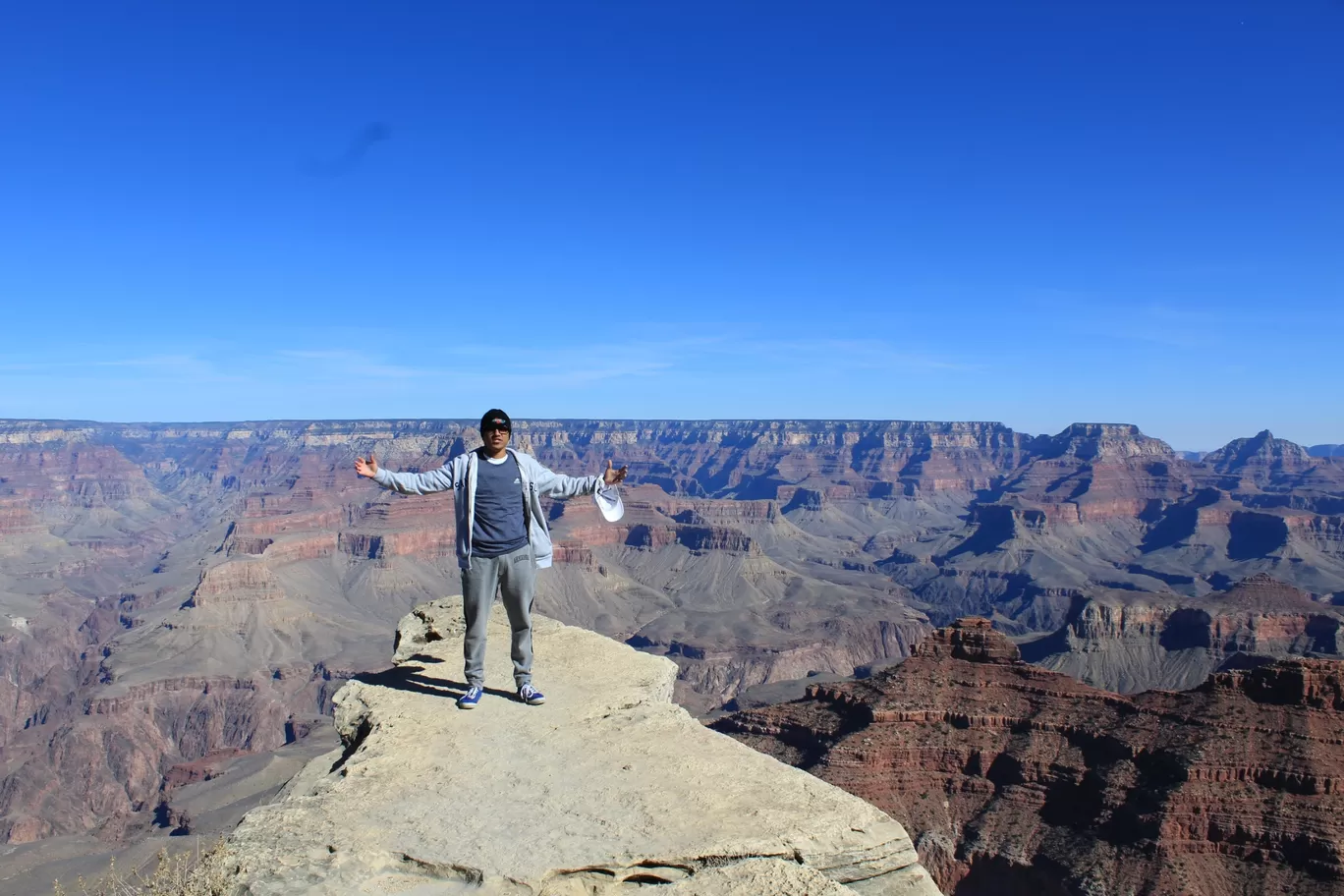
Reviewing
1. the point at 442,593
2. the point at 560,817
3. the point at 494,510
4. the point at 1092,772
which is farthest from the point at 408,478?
the point at 442,593

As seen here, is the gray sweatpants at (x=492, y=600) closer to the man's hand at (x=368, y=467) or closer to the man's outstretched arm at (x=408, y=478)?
the man's outstretched arm at (x=408, y=478)

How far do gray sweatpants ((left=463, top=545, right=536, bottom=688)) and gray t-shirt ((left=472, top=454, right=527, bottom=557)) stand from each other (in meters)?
0.16

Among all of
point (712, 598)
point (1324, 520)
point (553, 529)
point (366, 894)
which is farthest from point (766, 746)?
point (1324, 520)

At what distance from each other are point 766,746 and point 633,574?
13094 cm

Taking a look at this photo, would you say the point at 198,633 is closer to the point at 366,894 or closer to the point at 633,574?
the point at 633,574

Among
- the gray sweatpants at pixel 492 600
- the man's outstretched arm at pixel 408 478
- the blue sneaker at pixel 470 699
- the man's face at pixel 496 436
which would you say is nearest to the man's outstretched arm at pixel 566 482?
the man's face at pixel 496 436

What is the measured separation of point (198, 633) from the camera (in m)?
122

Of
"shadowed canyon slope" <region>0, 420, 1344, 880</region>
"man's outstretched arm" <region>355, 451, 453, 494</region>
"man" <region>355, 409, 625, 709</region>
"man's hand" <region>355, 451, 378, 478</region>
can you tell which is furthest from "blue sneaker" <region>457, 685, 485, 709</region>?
"shadowed canyon slope" <region>0, 420, 1344, 880</region>

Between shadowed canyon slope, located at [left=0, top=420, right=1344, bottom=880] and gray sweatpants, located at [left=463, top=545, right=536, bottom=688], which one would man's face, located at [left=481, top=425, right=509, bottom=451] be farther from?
shadowed canyon slope, located at [left=0, top=420, right=1344, bottom=880]

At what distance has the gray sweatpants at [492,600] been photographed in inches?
407

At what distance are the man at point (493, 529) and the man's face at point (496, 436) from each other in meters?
0.01

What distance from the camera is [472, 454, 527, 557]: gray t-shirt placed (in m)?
10.2

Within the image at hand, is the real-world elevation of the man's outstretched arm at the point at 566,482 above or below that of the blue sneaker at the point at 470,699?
above

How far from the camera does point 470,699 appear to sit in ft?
33.6
